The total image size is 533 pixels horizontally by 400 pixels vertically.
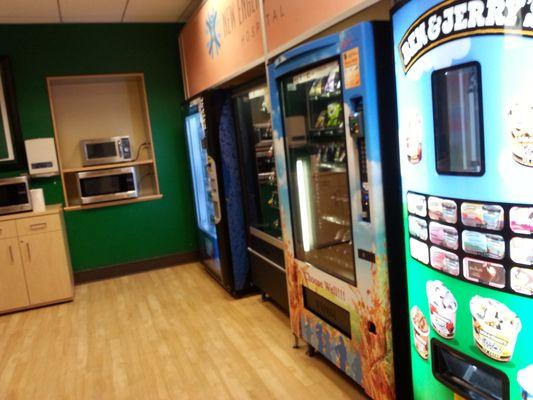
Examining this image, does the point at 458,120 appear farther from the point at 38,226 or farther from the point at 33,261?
the point at 33,261

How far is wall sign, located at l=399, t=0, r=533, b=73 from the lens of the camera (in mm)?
1149

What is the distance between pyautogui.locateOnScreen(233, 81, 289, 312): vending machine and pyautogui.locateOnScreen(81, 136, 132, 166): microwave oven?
1687 millimetres

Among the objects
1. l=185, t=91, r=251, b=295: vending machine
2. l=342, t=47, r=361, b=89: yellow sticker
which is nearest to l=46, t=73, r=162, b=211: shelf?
l=185, t=91, r=251, b=295: vending machine

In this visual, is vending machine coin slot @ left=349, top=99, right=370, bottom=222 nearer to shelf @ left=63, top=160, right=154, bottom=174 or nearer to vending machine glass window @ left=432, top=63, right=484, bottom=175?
vending machine glass window @ left=432, top=63, right=484, bottom=175

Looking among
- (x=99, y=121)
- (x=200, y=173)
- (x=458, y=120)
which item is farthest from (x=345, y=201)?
(x=99, y=121)

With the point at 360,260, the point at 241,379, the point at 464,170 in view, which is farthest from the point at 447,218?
the point at 241,379

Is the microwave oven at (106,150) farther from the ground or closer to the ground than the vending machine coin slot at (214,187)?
farther from the ground

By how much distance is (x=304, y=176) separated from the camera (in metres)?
2.62

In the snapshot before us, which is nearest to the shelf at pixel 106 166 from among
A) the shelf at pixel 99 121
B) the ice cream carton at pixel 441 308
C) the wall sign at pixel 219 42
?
the shelf at pixel 99 121

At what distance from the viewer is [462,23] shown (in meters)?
1.29

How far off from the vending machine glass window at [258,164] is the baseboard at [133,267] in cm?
177

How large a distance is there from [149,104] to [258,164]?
200cm

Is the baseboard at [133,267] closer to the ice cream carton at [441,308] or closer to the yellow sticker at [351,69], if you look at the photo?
the yellow sticker at [351,69]

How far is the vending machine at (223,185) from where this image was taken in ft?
12.1
